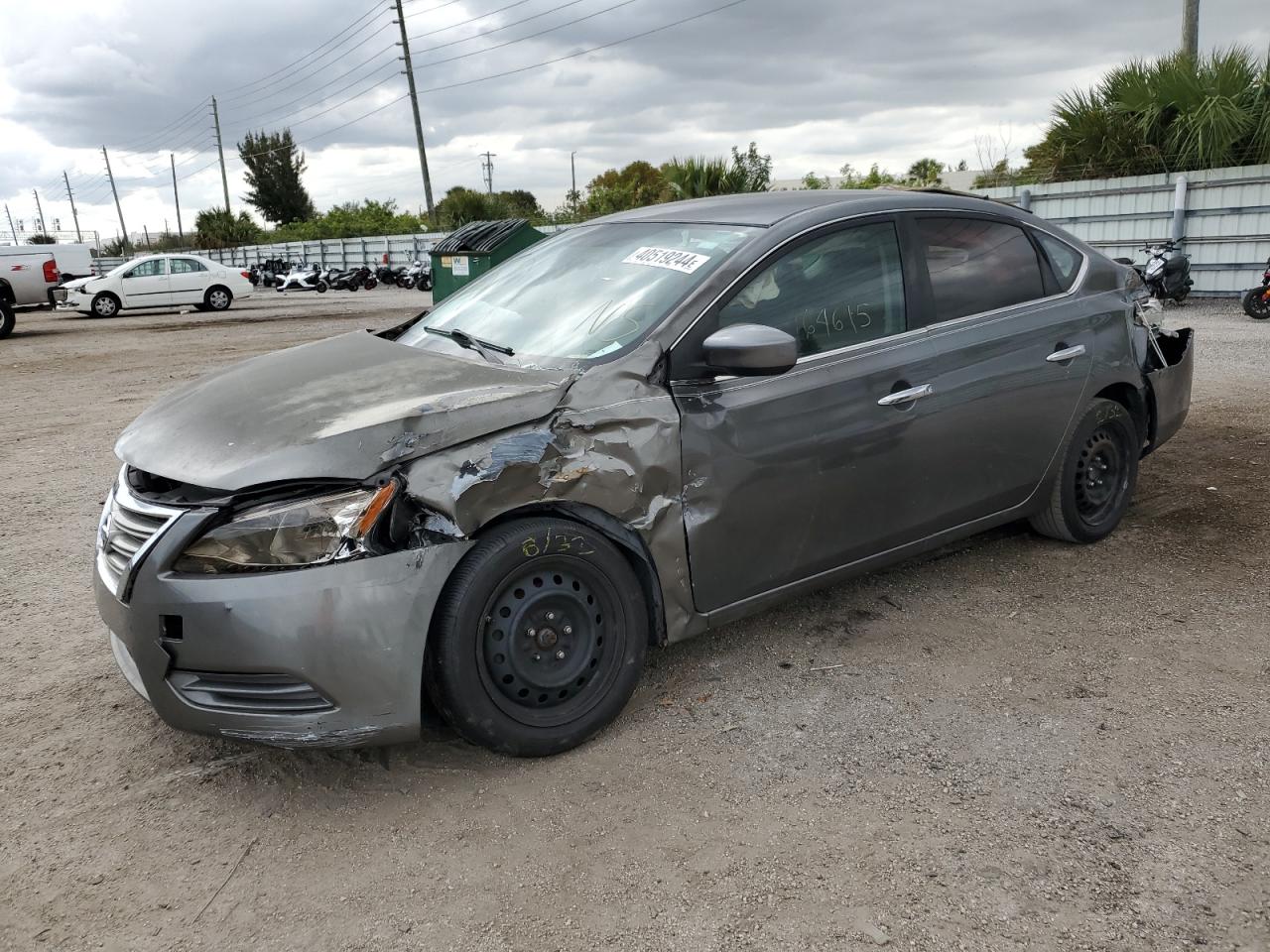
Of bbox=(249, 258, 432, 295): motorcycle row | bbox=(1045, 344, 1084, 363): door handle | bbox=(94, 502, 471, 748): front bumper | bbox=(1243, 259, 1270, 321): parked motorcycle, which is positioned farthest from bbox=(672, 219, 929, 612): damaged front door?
bbox=(249, 258, 432, 295): motorcycle row

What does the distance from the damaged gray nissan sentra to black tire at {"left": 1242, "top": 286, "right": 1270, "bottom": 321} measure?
32.5ft

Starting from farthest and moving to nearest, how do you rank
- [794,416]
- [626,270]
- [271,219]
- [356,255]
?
[271,219] → [356,255] → [626,270] → [794,416]

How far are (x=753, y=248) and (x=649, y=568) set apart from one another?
3.75 ft

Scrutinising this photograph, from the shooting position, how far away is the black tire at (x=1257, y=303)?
12.3 meters

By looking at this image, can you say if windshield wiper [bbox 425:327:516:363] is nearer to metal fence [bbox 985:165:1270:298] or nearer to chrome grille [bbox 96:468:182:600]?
chrome grille [bbox 96:468:182:600]

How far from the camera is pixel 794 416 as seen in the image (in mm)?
3254

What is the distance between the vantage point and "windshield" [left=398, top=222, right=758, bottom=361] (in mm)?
3230

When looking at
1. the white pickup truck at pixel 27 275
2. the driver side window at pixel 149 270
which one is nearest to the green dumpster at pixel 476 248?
the white pickup truck at pixel 27 275

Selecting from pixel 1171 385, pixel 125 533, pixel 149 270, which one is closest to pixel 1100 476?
pixel 1171 385

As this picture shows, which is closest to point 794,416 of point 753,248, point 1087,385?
point 753,248

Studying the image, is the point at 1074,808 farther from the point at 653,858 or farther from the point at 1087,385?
the point at 1087,385

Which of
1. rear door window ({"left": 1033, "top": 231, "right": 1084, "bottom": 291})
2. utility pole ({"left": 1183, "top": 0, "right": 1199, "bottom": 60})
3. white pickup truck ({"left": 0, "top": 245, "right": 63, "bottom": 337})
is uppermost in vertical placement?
utility pole ({"left": 1183, "top": 0, "right": 1199, "bottom": 60})

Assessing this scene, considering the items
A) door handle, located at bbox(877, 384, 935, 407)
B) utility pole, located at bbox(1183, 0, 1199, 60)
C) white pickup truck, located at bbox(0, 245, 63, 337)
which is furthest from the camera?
white pickup truck, located at bbox(0, 245, 63, 337)

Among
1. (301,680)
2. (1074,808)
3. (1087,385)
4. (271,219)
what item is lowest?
(1074,808)
